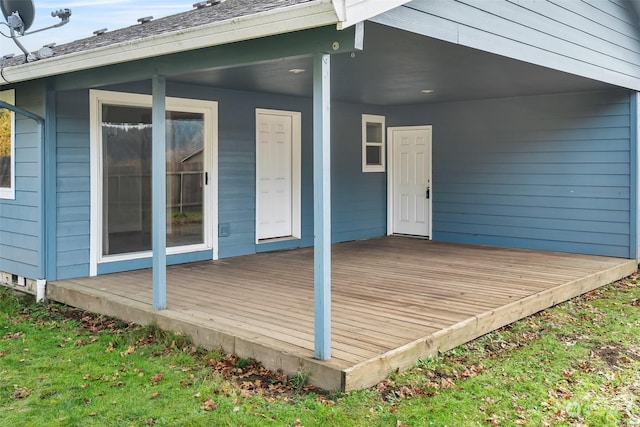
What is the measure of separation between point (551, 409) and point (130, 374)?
265 cm

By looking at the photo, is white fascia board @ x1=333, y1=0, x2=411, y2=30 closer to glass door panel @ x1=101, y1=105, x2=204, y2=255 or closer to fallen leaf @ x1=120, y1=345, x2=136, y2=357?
fallen leaf @ x1=120, y1=345, x2=136, y2=357

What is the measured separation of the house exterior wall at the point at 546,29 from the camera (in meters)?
4.45

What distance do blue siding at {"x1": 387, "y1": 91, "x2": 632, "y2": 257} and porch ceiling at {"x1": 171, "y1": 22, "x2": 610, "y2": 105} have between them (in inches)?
14.7

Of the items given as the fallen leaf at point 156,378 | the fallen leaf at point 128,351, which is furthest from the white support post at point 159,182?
the fallen leaf at point 156,378

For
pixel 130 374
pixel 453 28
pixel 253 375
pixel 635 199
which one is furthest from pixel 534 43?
pixel 130 374

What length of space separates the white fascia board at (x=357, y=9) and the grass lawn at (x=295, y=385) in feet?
7.04

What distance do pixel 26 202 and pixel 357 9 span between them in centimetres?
447

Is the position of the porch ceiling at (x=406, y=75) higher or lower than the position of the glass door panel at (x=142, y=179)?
higher

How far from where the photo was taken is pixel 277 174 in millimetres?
8469

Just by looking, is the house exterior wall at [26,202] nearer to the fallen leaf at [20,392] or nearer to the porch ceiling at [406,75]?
the porch ceiling at [406,75]

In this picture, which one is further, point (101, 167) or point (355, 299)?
point (101, 167)

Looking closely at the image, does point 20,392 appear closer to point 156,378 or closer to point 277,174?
point 156,378

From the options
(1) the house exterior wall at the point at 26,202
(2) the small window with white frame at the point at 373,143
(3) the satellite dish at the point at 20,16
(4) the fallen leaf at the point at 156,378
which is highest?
(3) the satellite dish at the point at 20,16

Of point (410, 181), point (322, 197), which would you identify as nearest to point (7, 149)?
point (322, 197)
